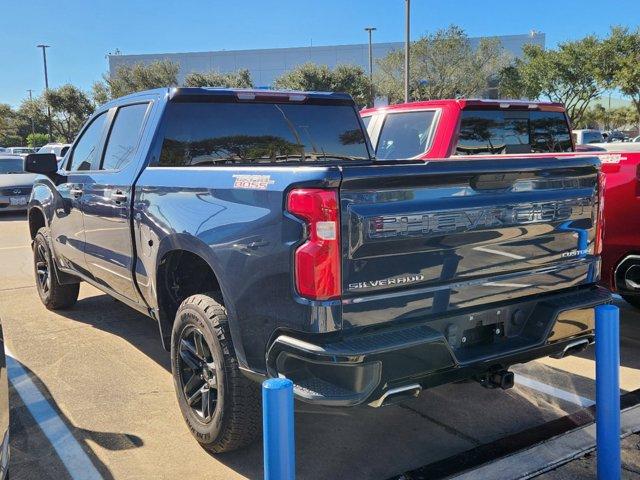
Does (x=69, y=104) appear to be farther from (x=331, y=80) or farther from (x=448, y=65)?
(x=448, y=65)

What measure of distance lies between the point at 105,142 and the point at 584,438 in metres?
3.97

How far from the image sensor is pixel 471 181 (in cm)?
285

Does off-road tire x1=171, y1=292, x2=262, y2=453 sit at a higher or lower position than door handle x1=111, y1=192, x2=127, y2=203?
lower

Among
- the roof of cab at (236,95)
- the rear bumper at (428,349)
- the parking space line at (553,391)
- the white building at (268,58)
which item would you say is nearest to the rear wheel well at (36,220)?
the roof of cab at (236,95)

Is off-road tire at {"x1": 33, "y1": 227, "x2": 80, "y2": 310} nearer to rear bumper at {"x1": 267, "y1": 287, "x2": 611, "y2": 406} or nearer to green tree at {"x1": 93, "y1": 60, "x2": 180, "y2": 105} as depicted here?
rear bumper at {"x1": 267, "y1": 287, "x2": 611, "y2": 406}

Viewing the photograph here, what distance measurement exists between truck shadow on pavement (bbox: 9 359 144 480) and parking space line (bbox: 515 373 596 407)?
2650 mm

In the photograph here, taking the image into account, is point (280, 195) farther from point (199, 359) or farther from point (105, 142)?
point (105, 142)

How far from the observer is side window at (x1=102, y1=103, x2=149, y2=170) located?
433 centimetres

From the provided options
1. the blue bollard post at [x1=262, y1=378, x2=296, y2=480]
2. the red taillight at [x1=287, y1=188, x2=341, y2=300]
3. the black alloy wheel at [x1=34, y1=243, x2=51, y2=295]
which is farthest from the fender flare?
the black alloy wheel at [x1=34, y1=243, x2=51, y2=295]

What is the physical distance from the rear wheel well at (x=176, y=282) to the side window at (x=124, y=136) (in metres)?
0.96

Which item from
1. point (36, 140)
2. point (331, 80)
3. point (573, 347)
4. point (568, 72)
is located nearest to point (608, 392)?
point (573, 347)

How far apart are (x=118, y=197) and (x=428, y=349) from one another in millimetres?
2467

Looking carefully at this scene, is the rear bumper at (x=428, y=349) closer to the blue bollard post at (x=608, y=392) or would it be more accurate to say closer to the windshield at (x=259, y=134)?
the blue bollard post at (x=608, y=392)

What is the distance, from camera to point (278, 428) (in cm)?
216
